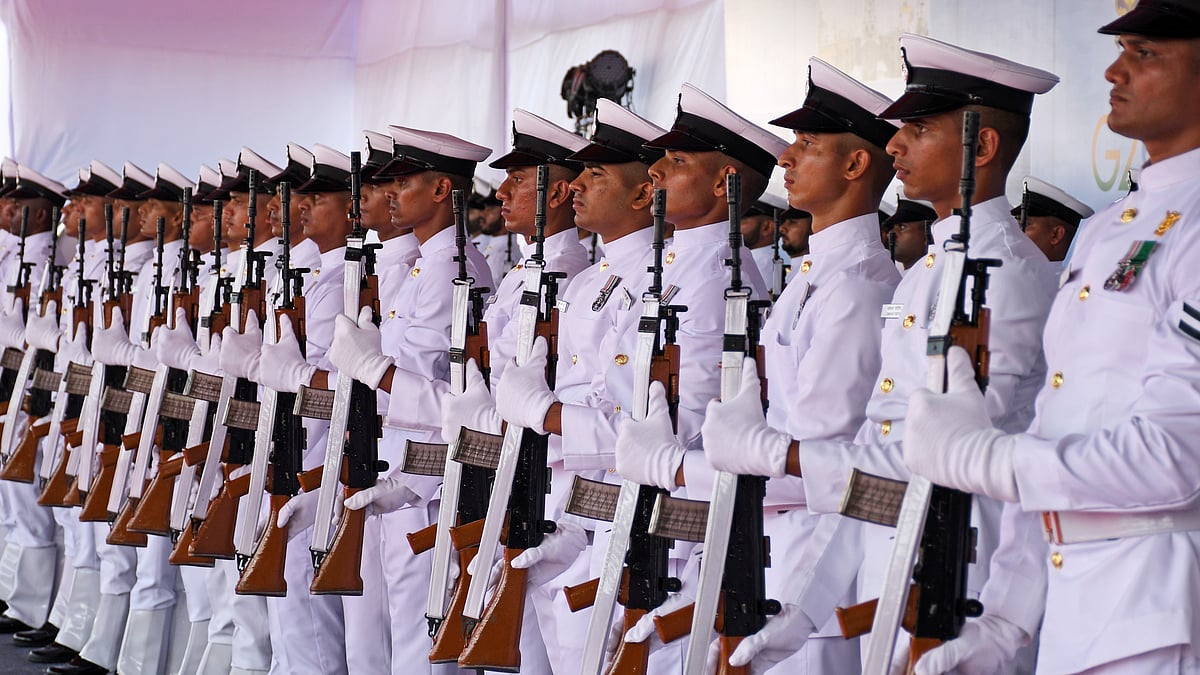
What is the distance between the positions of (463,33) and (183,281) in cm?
362

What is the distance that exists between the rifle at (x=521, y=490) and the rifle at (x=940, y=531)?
142 cm

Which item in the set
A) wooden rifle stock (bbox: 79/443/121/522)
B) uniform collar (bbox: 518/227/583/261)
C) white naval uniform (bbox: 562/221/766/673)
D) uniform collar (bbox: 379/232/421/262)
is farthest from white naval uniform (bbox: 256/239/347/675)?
white naval uniform (bbox: 562/221/766/673)

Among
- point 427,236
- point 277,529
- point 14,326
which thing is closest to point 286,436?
point 277,529

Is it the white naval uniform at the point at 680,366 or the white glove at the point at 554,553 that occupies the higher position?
the white naval uniform at the point at 680,366

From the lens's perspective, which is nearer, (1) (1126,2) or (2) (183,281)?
(1) (1126,2)

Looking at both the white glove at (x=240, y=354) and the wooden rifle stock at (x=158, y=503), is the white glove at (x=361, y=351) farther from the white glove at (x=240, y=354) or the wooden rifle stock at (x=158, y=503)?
the wooden rifle stock at (x=158, y=503)

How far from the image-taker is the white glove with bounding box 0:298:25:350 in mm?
8023

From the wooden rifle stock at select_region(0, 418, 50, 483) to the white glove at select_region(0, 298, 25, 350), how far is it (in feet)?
2.70

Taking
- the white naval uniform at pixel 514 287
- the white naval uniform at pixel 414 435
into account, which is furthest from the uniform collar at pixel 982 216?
the white naval uniform at pixel 414 435

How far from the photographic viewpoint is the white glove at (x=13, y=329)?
8.02m

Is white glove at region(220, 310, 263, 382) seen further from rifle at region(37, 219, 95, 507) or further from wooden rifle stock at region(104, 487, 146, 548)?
rifle at region(37, 219, 95, 507)

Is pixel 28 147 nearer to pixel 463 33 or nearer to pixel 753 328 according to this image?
pixel 463 33

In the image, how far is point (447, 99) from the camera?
9359mm

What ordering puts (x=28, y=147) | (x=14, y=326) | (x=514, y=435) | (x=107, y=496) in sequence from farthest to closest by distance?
(x=28, y=147)
(x=14, y=326)
(x=107, y=496)
(x=514, y=435)
